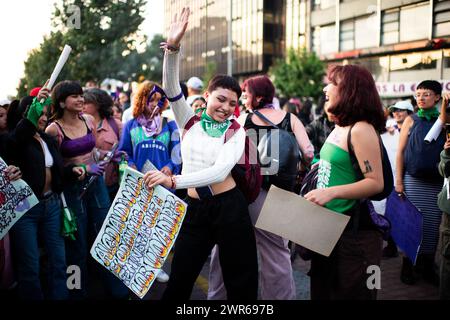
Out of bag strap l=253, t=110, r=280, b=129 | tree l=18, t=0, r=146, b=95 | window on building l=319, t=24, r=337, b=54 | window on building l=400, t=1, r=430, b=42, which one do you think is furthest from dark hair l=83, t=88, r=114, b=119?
window on building l=319, t=24, r=337, b=54

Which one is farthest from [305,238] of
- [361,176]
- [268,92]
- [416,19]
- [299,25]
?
[299,25]

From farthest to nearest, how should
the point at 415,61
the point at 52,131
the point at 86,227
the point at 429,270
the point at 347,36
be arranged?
the point at 347,36
the point at 415,61
the point at 429,270
the point at 86,227
the point at 52,131

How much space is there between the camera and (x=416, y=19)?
73.6 ft

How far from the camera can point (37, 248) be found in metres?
3.42

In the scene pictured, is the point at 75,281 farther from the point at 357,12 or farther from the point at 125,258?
the point at 357,12

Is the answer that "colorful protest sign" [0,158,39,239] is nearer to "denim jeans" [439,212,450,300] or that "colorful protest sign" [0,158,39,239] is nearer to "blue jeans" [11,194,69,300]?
"blue jeans" [11,194,69,300]

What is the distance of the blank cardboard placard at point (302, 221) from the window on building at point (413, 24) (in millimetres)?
19821

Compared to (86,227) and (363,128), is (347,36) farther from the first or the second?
(363,128)

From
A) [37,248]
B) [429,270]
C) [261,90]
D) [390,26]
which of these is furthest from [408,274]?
[390,26]

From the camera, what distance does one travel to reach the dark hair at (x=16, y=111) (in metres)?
3.51

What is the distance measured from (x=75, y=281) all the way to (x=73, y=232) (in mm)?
415

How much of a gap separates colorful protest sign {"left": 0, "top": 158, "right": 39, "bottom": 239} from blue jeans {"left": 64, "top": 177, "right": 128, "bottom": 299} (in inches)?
22.1

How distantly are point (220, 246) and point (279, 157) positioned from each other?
104 cm

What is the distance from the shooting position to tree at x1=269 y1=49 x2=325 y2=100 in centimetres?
3672
